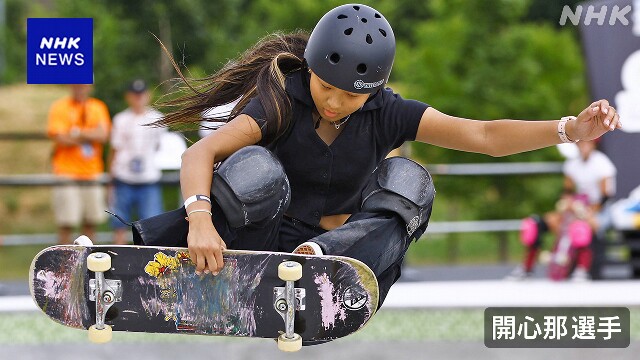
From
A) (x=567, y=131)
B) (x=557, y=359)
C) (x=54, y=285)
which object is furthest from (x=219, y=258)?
(x=557, y=359)

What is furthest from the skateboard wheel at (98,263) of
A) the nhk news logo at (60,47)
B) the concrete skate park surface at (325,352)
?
the concrete skate park surface at (325,352)

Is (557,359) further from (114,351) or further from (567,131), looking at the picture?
(567,131)

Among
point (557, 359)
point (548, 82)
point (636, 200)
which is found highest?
point (548, 82)

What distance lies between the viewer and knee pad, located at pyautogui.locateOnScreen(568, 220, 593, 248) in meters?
10.5

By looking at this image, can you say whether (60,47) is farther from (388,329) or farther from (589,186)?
(589,186)

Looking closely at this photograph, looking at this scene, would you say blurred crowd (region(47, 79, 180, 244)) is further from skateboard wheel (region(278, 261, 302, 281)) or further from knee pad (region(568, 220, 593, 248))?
skateboard wheel (region(278, 261, 302, 281))

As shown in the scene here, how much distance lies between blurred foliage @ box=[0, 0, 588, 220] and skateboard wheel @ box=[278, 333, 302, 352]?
44.1 ft

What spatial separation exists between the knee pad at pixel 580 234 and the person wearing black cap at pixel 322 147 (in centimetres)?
614

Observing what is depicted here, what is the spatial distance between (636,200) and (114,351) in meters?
5.43

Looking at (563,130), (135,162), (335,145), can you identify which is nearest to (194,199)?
Answer: (335,145)

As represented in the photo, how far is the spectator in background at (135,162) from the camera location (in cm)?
1002

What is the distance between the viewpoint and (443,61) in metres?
19.6

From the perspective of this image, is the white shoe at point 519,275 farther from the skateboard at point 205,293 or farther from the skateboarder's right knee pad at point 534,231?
the skateboard at point 205,293

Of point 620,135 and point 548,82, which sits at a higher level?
point 548,82
